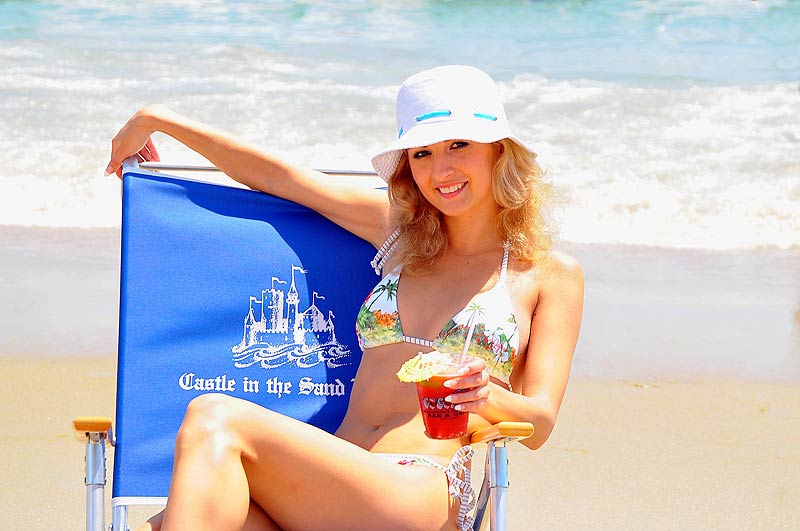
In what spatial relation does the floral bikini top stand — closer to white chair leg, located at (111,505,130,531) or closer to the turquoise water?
white chair leg, located at (111,505,130,531)

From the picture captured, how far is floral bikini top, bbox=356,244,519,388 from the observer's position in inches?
117

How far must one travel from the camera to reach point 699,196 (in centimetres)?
909

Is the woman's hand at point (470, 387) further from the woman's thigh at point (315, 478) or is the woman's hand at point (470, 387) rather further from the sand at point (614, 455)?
the sand at point (614, 455)

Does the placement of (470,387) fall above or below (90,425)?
above

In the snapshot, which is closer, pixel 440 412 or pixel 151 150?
pixel 440 412

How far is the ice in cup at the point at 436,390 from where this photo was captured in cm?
243

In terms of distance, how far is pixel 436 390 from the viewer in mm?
2469

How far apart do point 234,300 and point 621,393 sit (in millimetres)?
2503

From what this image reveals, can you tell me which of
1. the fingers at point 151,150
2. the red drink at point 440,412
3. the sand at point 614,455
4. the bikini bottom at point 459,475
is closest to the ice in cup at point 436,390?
the red drink at point 440,412

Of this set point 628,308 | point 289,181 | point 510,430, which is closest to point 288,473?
point 510,430

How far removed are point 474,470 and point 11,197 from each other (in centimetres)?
514

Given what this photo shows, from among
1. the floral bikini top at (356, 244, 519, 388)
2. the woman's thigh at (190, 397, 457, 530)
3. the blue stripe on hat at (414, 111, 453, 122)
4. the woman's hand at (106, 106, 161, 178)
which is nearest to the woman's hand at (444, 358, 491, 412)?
the woman's thigh at (190, 397, 457, 530)

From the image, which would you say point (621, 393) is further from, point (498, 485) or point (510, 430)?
point (510, 430)

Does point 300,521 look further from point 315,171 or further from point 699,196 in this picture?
point 699,196
